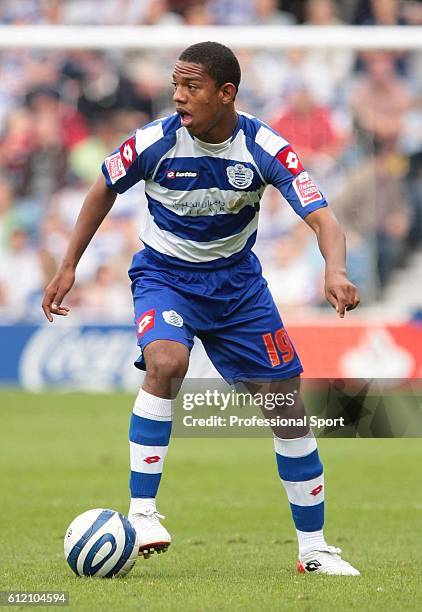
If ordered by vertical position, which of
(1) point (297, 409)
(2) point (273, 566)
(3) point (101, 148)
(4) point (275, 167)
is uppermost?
(4) point (275, 167)

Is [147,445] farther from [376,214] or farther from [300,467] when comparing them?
[376,214]

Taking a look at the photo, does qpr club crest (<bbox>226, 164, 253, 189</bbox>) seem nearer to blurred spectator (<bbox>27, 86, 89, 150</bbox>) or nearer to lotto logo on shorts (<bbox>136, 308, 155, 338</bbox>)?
lotto logo on shorts (<bbox>136, 308, 155, 338</bbox>)

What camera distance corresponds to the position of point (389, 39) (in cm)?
1636

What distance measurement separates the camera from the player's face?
19.3 ft

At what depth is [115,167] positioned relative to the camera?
6.10 metres

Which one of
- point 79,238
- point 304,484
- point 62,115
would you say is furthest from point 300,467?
point 62,115

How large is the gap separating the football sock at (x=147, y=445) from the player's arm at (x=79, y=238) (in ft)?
2.28

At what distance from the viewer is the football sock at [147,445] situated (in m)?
5.79

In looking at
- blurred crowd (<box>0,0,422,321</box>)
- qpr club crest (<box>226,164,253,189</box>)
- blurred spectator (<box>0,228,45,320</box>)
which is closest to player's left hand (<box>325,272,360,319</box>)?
qpr club crest (<box>226,164,253,189</box>)

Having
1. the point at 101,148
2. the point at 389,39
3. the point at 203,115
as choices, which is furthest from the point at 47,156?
the point at 203,115

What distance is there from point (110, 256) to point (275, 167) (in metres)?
10.9

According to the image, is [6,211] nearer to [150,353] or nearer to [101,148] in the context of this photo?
[101,148]

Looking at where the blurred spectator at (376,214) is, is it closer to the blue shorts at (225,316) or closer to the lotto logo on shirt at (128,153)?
the blue shorts at (225,316)

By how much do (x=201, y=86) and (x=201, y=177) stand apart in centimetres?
43
